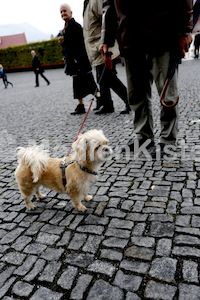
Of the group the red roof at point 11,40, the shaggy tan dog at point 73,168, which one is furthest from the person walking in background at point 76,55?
the red roof at point 11,40

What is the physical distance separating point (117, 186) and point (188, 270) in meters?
1.49

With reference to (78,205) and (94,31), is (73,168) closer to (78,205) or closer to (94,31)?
(78,205)

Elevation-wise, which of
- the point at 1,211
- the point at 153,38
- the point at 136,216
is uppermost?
the point at 153,38

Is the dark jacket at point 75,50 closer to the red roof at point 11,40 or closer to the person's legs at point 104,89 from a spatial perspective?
the person's legs at point 104,89

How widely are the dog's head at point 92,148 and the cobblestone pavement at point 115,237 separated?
0.66 meters

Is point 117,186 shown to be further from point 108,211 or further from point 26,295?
point 26,295

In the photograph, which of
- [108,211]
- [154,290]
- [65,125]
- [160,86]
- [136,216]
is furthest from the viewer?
[65,125]

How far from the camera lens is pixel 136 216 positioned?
8.26 ft

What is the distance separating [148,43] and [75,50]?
389cm

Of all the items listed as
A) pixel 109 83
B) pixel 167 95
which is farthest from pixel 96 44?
pixel 167 95

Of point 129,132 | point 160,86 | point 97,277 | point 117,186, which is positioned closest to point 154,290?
point 97,277

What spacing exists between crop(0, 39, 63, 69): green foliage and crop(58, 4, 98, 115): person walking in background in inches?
905

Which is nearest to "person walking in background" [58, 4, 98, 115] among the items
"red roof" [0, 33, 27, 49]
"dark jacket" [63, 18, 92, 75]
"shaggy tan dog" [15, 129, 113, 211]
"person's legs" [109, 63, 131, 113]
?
"dark jacket" [63, 18, 92, 75]

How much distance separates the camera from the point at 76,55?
21.3ft
